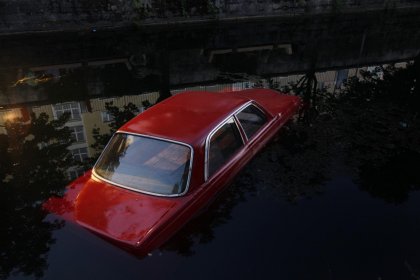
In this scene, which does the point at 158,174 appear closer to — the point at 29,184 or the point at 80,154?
the point at 29,184

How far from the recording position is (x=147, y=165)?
4500mm

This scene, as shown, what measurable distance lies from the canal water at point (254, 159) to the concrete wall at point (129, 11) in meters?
0.71

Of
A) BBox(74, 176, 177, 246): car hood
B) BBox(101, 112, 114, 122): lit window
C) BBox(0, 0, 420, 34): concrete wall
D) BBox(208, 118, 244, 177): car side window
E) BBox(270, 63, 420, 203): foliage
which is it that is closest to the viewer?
BBox(74, 176, 177, 246): car hood

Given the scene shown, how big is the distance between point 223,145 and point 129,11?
12.7 metres

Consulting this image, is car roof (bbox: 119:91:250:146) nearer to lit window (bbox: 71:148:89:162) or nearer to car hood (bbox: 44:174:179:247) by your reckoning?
car hood (bbox: 44:174:179:247)

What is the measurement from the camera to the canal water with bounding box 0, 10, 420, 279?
4.24 meters

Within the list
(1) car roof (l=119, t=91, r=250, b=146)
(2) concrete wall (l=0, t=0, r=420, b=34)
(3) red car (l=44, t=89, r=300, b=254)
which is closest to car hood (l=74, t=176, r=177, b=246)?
(3) red car (l=44, t=89, r=300, b=254)

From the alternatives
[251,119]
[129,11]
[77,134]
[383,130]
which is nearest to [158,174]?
[251,119]

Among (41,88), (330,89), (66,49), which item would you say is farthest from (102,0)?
(330,89)

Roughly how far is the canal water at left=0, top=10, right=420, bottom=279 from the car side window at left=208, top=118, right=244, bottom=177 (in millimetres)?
628

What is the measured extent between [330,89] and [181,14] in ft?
31.4

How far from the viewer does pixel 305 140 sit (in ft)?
23.6

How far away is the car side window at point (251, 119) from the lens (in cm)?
570

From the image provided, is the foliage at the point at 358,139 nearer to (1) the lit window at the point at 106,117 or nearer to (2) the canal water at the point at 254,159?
(2) the canal water at the point at 254,159
